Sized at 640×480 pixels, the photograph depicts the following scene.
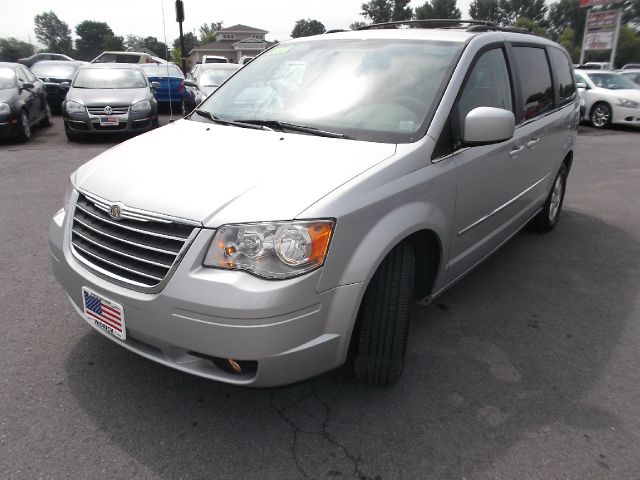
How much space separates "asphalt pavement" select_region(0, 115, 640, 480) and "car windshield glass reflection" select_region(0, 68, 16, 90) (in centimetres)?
754

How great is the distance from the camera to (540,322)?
3342 mm

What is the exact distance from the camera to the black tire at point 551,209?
4941 millimetres

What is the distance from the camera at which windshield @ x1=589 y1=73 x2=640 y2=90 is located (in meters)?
13.6

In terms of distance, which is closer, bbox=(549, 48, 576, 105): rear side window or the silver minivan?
the silver minivan

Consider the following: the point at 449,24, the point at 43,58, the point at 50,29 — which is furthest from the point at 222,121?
the point at 50,29

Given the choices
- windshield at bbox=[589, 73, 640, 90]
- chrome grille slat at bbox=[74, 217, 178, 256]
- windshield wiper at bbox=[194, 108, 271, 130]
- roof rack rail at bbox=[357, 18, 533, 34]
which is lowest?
windshield at bbox=[589, 73, 640, 90]

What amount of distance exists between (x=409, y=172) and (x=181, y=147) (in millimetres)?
1171

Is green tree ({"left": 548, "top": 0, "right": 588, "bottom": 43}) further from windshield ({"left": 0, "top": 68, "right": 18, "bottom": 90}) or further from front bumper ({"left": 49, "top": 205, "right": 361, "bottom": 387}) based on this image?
front bumper ({"left": 49, "top": 205, "right": 361, "bottom": 387})

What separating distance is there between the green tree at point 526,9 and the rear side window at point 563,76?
101182 millimetres

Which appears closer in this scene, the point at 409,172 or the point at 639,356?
the point at 409,172

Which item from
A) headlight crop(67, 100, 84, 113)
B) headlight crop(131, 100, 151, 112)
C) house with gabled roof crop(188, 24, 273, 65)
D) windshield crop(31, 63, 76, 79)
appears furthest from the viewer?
house with gabled roof crop(188, 24, 273, 65)

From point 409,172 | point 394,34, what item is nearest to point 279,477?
point 409,172

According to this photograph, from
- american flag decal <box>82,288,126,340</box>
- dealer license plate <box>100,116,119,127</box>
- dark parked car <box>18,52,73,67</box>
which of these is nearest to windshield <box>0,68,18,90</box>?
dealer license plate <box>100,116,119,127</box>

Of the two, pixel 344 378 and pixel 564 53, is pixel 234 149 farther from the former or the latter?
pixel 564 53
